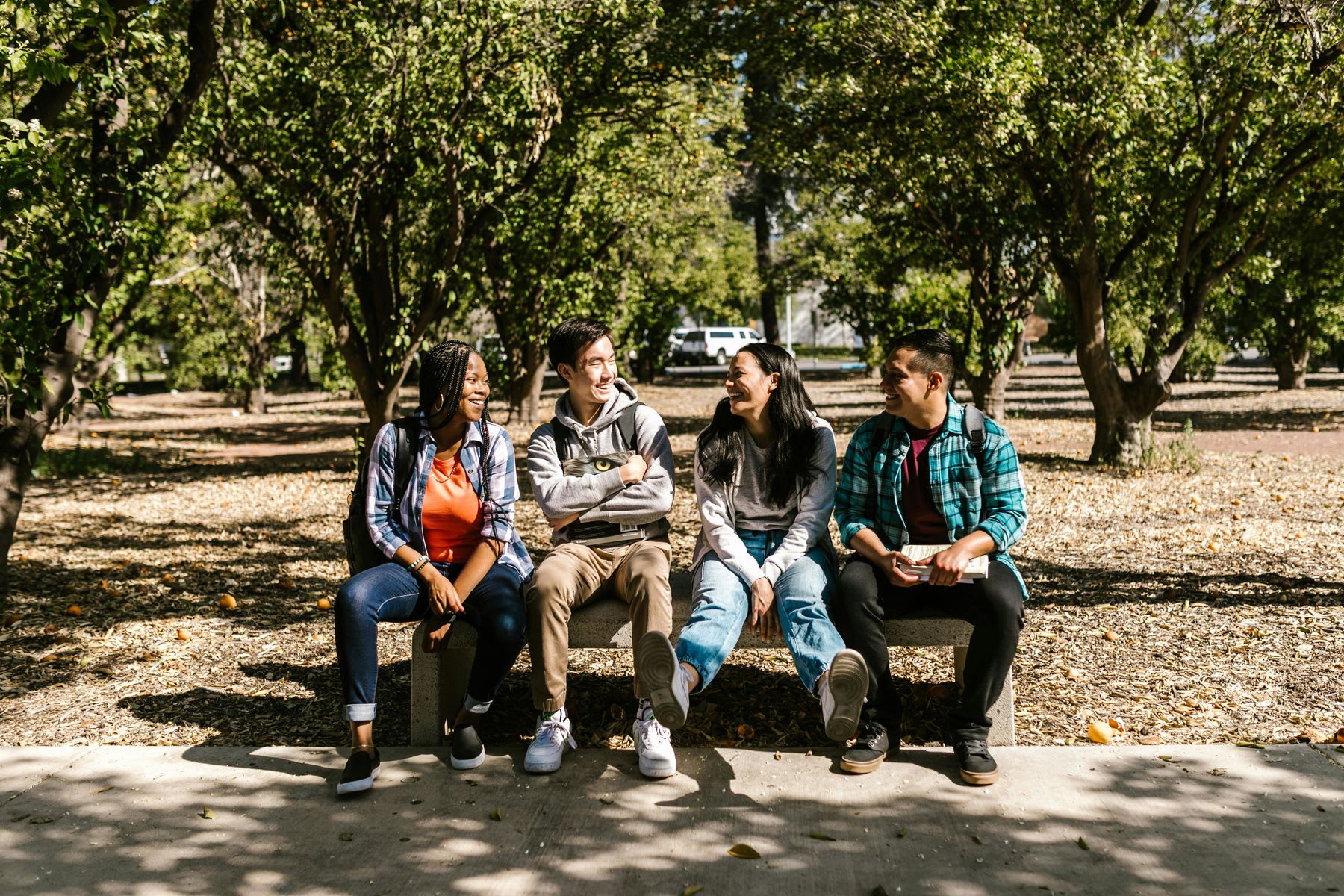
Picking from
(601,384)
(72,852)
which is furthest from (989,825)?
(72,852)

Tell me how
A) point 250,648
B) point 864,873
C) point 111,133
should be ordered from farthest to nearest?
point 111,133 → point 250,648 → point 864,873

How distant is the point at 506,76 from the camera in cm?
1067

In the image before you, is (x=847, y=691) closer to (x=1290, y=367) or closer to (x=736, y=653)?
(x=736, y=653)

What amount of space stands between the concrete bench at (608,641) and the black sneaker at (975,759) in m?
0.23

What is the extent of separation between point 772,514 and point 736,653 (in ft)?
4.30

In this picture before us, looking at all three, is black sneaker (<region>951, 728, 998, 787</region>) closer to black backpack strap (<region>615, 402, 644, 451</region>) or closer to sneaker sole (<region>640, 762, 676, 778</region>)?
sneaker sole (<region>640, 762, 676, 778</region>)

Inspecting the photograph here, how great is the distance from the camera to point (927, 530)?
4.21 m

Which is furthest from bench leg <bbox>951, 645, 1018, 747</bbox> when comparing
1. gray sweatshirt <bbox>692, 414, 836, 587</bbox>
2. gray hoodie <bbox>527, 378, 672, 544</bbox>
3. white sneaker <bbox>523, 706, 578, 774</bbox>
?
white sneaker <bbox>523, 706, 578, 774</bbox>

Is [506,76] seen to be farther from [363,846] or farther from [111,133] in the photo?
[363,846]

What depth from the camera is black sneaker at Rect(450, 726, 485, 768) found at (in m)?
4.02

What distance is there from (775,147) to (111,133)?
754 cm

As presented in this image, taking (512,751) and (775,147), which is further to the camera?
(775,147)

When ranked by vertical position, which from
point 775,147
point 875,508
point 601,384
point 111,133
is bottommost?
point 875,508

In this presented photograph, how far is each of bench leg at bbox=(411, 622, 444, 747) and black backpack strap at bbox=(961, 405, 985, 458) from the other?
2.06 metres
